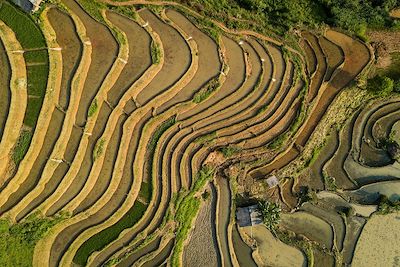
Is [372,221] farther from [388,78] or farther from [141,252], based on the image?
[141,252]

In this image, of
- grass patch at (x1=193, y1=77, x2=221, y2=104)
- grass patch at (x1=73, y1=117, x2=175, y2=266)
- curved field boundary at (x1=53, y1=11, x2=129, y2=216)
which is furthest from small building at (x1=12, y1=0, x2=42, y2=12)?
grass patch at (x1=73, y1=117, x2=175, y2=266)

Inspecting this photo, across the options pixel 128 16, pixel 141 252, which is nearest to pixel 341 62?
pixel 128 16

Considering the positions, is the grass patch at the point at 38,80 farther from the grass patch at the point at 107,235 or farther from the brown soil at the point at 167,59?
the grass patch at the point at 107,235

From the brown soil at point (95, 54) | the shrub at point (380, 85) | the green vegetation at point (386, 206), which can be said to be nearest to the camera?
the brown soil at point (95, 54)

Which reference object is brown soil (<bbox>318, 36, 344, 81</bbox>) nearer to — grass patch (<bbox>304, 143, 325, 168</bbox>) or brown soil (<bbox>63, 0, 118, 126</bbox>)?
grass patch (<bbox>304, 143, 325, 168</bbox>)

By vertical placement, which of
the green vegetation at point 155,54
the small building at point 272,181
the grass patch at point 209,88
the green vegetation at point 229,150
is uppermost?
the green vegetation at point 155,54

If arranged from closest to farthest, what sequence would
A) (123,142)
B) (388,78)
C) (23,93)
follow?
(23,93), (123,142), (388,78)

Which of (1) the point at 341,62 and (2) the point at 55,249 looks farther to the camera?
(1) the point at 341,62

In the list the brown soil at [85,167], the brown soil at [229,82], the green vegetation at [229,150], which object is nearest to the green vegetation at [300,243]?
the green vegetation at [229,150]
